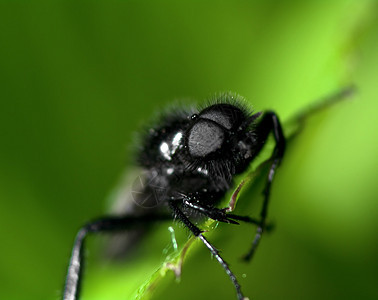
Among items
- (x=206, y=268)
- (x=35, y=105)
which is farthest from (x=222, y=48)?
(x=206, y=268)

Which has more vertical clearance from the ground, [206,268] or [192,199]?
[192,199]

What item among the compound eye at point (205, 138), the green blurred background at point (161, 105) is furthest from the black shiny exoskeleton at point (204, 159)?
the green blurred background at point (161, 105)

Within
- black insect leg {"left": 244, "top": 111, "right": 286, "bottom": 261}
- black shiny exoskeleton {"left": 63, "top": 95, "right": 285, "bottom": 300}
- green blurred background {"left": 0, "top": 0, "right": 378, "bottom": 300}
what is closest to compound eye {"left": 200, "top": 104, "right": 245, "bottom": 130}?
black shiny exoskeleton {"left": 63, "top": 95, "right": 285, "bottom": 300}

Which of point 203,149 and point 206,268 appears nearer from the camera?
point 206,268

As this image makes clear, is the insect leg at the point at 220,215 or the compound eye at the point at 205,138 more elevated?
the compound eye at the point at 205,138

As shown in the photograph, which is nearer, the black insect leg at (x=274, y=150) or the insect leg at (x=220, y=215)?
the insect leg at (x=220, y=215)

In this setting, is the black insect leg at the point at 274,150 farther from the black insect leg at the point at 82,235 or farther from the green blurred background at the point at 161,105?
the black insect leg at the point at 82,235

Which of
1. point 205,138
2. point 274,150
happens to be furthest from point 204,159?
point 274,150

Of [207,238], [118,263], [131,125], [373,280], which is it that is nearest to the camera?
[207,238]

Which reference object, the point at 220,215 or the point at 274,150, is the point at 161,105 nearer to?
the point at 274,150

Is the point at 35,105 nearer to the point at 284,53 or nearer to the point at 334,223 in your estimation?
the point at 284,53
